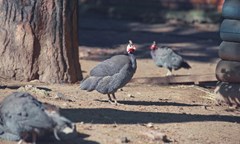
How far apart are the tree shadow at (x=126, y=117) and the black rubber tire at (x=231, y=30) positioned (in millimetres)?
1248

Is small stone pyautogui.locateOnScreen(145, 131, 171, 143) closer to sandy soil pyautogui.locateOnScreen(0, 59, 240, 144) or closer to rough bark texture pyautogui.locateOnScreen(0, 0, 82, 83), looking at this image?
sandy soil pyautogui.locateOnScreen(0, 59, 240, 144)

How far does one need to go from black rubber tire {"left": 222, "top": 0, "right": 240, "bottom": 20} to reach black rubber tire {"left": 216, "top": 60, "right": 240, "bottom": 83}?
0.61 meters

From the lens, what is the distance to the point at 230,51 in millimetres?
11094

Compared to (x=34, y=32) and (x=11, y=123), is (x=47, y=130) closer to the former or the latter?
(x=11, y=123)

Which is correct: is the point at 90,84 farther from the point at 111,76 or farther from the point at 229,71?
the point at 229,71

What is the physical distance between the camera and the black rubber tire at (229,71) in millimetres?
11000

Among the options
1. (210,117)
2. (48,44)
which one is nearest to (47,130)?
(210,117)

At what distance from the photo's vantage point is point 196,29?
22.5 meters

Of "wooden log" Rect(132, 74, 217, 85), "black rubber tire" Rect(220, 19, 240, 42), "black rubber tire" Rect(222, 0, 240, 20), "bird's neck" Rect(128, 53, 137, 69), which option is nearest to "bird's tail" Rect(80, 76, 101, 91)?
"bird's neck" Rect(128, 53, 137, 69)

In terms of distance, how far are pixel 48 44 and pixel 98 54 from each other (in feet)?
19.6

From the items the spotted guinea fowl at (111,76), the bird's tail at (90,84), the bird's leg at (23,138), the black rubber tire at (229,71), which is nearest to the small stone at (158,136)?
the bird's leg at (23,138)

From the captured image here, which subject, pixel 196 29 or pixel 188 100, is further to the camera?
pixel 196 29

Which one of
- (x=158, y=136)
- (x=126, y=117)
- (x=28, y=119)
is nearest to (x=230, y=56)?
(x=126, y=117)

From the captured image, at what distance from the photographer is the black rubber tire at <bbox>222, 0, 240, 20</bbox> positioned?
11016 millimetres
